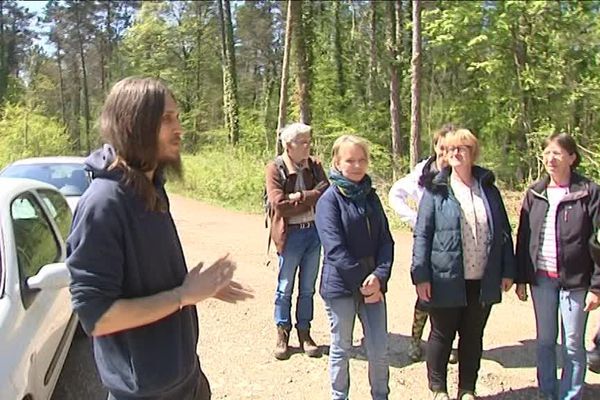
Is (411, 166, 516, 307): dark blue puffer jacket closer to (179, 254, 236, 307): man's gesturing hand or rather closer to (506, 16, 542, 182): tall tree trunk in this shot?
(179, 254, 236, 307): man's gesturing hand

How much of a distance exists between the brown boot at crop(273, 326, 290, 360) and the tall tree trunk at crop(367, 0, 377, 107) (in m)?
24.6

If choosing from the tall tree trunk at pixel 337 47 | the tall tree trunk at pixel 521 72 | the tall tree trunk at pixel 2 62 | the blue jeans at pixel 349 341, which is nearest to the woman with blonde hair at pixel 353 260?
the blue jeans at pixel 349 341

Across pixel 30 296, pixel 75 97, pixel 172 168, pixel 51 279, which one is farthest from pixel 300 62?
pixel 75 97

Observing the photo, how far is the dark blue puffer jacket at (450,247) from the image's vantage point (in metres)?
3.92

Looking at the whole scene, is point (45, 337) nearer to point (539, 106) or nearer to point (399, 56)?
point (539, 106)

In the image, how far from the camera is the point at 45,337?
345 centimetres

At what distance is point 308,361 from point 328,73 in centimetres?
2661

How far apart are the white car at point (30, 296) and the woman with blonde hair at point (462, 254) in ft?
7.31

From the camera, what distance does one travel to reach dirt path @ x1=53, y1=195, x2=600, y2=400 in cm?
446

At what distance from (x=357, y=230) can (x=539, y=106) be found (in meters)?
17.6

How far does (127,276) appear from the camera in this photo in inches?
75.7

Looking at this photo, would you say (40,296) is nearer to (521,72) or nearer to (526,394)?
(526,394)

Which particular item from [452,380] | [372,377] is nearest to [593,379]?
[452,380]

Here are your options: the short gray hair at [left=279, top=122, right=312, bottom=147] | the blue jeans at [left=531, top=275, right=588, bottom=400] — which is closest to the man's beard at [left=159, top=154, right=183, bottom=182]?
the short gray hair at [left=279, top=122, right=312, bottom=147]
